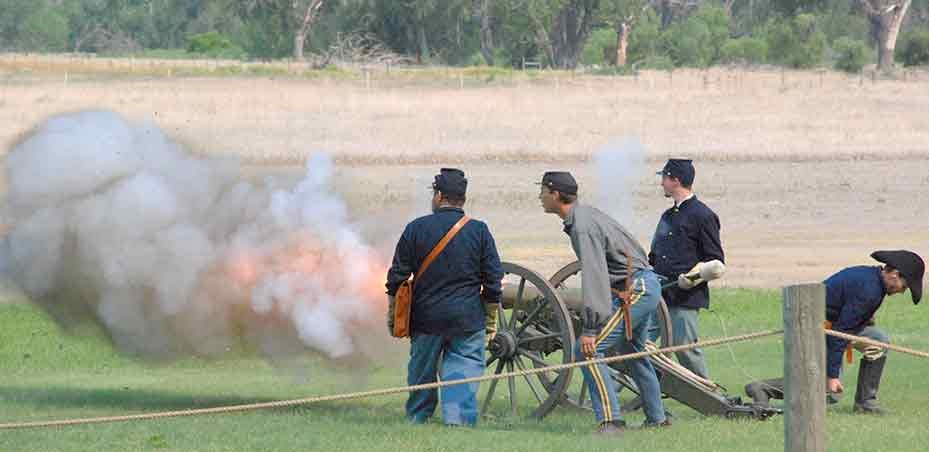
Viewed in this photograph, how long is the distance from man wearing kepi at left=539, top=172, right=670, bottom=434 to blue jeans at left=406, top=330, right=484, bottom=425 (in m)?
0.77

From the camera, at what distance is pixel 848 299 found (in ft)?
37.5

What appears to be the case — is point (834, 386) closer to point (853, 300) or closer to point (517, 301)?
point (853, 300)

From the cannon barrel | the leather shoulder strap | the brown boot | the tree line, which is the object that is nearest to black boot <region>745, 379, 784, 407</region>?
the brown boot

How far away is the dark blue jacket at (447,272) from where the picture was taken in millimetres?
11367

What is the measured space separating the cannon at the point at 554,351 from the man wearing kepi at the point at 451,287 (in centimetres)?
49

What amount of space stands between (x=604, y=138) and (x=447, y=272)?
27.8 m

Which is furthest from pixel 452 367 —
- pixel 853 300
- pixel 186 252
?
pixel 853 300

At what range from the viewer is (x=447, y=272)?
11.4m

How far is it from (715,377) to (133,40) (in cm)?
8176

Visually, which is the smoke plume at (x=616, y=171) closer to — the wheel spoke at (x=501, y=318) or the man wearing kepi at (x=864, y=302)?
the wheel spoke at (x=501, y=318)

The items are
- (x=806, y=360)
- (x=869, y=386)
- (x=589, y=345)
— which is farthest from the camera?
(x=869, y=386)

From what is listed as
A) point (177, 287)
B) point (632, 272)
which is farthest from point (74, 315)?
point (632, 272)

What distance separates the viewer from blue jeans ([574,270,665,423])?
36.0 ft

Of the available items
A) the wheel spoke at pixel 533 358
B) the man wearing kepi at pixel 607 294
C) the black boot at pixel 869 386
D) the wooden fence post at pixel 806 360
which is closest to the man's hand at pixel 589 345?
the man wearing kepi at pixel 607 294
